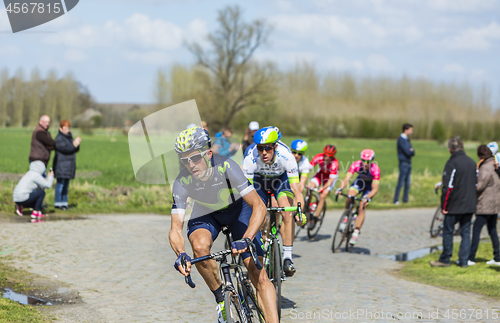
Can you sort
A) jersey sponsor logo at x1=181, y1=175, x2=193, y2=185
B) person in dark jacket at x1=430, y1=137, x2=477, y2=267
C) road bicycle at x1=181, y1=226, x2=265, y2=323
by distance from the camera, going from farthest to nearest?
person in dark jacket at x1=430, y1=137, x2=477, y2=267 → jersey sponsor logo at x1=181, y1=175, x2=193, y2=185 → road bicycle at x1=181, y1=226, x2=265, y2=323

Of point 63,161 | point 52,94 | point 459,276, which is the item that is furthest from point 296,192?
point 52,94

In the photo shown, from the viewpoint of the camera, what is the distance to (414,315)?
19.7 ft

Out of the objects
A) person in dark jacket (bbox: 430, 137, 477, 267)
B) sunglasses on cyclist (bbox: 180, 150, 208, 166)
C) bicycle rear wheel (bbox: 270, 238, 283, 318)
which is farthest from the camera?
person in dark jacket (bbox: 430, 137, 477, 267)

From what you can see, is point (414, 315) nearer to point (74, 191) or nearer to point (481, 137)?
point (74, 191)

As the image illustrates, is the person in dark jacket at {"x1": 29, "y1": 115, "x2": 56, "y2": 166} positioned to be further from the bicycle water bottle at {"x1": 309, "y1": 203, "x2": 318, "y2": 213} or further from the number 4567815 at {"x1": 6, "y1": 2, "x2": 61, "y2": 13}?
the bicycle water bottle at {"x1": 309, "y1": 203, "x2": 318, "y2": 213}

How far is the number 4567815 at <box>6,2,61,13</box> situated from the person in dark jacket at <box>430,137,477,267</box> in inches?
336

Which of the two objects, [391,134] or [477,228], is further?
[391,134]

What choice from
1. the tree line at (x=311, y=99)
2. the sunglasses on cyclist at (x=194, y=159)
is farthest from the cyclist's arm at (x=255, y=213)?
the tree line at (x=311, y=99)

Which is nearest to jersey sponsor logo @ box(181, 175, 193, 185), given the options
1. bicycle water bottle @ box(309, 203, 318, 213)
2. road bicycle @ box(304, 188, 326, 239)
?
bicycle water bottle @ box(309, 203, 318, 213)

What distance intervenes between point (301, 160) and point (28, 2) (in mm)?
7049

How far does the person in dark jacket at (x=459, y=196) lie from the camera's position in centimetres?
903

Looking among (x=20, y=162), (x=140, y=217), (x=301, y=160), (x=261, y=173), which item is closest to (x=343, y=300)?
(x=261, y=173)

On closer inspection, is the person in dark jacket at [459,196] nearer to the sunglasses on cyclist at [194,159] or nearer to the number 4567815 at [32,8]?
the sunglasses on cyclist at [194,159]

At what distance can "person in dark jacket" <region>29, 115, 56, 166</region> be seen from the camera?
12.4 meters
